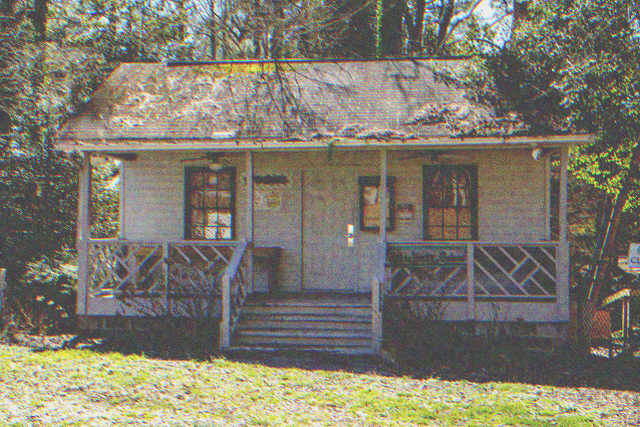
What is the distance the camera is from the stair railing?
10.2 metres

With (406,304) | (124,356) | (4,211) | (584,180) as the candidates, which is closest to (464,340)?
(406,304)

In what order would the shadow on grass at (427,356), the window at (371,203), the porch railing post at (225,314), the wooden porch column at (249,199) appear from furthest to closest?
the window at (371,203), the wooden porch column at (249,199), the porch railing post at (225,314), the shadow on grass at (427,356)

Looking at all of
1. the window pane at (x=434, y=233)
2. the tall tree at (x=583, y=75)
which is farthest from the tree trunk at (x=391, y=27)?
the window pane at (x=434, y=233)

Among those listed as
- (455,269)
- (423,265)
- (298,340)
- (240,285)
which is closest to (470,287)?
(455,269)

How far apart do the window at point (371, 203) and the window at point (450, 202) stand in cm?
62

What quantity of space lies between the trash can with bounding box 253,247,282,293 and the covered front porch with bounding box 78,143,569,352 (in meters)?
0.03

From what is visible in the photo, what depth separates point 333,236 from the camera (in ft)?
40.8

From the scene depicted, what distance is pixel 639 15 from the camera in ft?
36.1

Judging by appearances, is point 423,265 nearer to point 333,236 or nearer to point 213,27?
point 333,236

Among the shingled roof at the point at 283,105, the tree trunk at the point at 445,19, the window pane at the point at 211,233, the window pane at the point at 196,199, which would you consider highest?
the tree trunk at the point at 445,19

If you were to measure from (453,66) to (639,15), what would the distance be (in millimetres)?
3543

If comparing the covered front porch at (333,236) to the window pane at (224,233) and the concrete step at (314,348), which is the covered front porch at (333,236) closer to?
the window pane at (224,233)

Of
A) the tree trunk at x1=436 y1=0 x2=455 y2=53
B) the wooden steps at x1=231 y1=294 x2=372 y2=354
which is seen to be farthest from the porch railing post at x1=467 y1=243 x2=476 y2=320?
the tree trunk at x1=436 y1=0 x2=455 y2=53

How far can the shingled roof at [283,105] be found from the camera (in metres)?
11.0
